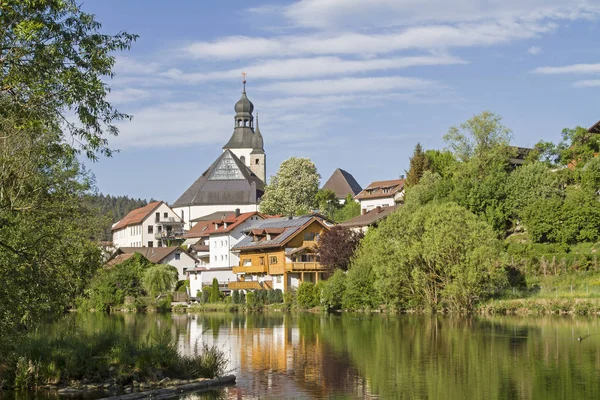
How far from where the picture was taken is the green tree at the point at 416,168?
88625mm

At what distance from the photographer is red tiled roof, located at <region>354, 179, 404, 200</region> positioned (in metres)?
111

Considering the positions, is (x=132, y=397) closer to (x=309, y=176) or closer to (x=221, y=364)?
(x=221, y=364)

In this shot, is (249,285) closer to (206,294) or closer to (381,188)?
(206,294)

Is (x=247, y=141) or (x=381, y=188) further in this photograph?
(x=247, y=141)

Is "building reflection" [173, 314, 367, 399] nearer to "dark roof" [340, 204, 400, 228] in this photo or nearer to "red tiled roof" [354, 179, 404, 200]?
"dark roof" [340, 204, 400, 228]

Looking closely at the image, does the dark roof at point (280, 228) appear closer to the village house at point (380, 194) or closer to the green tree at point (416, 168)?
the green tree at point (416, 168)

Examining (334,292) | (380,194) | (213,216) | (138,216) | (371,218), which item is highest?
(138,216)

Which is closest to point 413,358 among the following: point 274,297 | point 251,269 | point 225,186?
point 274,297

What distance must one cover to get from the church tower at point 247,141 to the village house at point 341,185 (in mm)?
22020

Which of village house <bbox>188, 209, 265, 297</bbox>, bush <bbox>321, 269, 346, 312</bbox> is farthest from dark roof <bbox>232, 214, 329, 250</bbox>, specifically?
bush <bbox>321, 269, 346, 312</bbox>

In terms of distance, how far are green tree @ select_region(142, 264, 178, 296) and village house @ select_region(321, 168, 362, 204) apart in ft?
184

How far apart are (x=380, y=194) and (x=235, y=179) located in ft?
147

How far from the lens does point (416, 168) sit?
89.0 m

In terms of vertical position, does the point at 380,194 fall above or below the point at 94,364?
above
